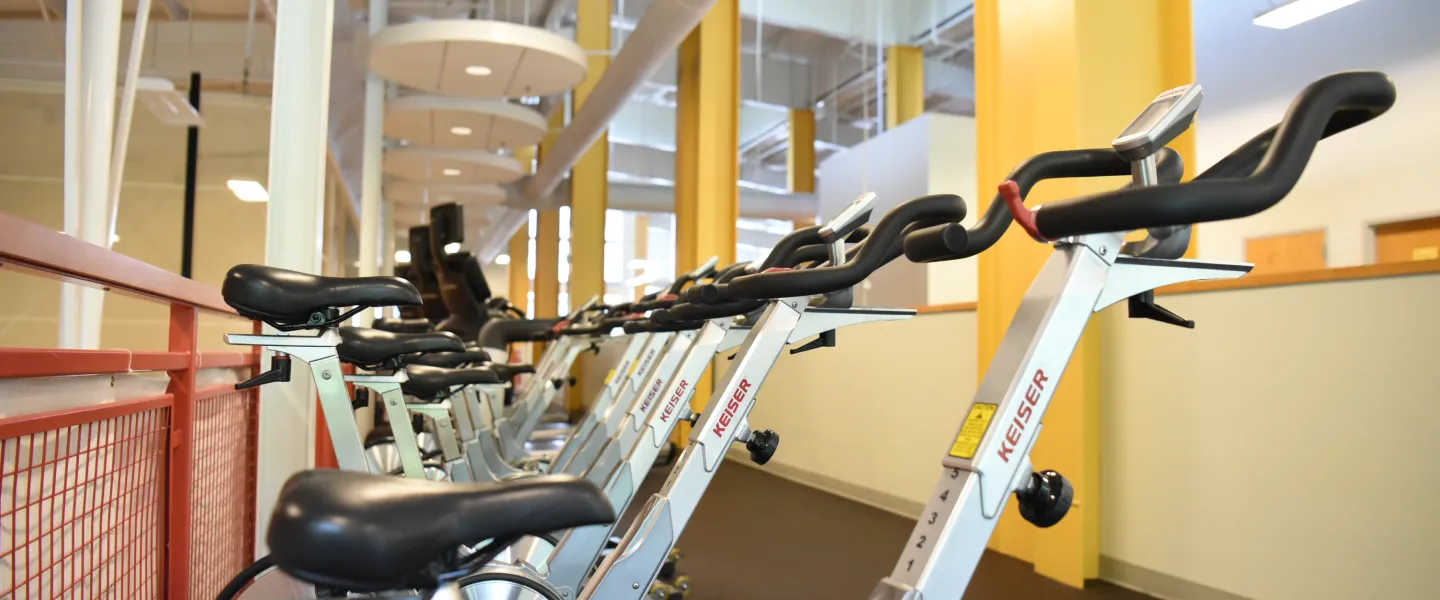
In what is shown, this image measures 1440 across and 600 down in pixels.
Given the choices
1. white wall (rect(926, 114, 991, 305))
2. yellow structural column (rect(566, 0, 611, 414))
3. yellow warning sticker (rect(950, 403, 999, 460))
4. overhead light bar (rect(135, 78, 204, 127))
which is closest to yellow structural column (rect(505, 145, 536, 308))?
yellow structural column (rect(566, 0, 611, 414))

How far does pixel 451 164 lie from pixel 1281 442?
10.1 m

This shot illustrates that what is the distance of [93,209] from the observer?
338 cm

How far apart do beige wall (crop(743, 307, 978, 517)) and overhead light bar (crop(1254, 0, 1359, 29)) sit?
3926mm

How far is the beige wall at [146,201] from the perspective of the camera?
8.20 m

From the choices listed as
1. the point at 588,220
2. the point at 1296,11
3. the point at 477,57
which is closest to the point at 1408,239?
the point at 1296,11

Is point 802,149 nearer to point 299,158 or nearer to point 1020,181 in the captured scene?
point 299,158

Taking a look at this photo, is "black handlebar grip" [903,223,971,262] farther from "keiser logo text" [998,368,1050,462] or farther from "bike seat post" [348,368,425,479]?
"bike seat post" [348,368,425,479]

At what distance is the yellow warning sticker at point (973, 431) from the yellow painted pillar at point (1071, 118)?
2.37 m

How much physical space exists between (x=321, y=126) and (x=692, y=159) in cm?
517

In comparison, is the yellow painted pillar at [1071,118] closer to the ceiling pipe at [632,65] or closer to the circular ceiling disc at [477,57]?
the ceiling pipe at [632,65]

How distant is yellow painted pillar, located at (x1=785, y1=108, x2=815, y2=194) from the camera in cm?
1362

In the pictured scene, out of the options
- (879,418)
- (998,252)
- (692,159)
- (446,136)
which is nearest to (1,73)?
(446,136)

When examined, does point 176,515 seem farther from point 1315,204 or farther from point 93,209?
point 1315,204

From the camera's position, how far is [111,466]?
1545 millimetres
